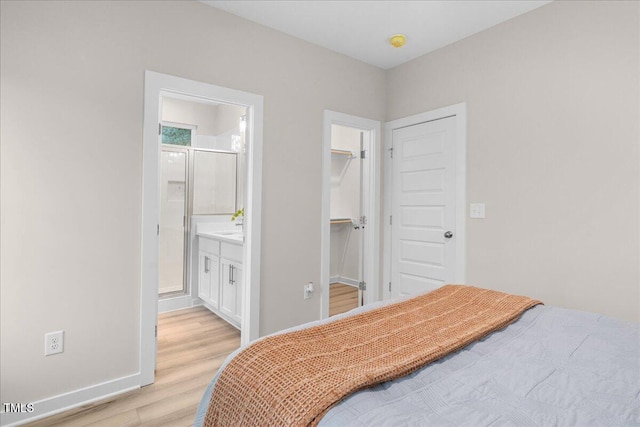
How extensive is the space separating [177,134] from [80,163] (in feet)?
8.45

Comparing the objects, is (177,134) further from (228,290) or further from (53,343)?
(53,343)

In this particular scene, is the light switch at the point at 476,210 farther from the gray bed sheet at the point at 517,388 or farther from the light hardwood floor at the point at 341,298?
the light hardwood floor at the point at 341,298

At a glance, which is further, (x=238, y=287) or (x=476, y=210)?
(x=238, y=287)

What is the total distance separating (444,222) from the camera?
3084 millimetres

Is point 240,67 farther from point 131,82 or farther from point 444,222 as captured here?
point 444,222

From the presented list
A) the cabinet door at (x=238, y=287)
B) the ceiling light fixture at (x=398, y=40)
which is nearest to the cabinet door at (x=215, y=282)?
the cabinet door at (x=238, y=287)

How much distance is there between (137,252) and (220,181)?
214cm

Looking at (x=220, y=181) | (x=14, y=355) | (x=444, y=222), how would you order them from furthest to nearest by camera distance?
(x=220, y=181) < (x=444, y=222) < (x=14, y=355)

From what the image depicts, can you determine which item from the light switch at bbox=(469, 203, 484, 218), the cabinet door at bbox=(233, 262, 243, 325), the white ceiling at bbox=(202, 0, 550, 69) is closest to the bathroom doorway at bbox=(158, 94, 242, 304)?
the cabinet door at bbox=(233, 262, 243, 325)

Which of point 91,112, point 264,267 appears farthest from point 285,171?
point 91,112

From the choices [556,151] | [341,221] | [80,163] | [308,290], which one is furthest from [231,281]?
[556,151]

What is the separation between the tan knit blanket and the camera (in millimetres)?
840

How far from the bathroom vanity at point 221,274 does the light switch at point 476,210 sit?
202cm

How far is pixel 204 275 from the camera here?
3795 millimetres
